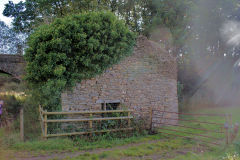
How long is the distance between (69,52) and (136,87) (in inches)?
141

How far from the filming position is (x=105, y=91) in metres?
10.2

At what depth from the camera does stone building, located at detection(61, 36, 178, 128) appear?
9734 mm

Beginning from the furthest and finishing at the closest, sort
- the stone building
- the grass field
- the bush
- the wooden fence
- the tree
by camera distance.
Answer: the tree → the stone building → the bush → the wooden fence → the grass field

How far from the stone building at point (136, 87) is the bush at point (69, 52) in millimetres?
518

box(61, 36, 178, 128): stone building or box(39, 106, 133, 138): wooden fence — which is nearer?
box(39, 106, 133, 138): wooden fence

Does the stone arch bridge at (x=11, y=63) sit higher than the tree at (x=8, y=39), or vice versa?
the tree at (x=8, y=39)

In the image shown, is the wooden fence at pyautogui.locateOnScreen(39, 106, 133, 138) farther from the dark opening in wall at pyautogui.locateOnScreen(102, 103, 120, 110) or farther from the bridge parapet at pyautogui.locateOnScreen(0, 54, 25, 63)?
the bridge parapet at pyautogui.locateOnScreen(0, 54, 25, 63)

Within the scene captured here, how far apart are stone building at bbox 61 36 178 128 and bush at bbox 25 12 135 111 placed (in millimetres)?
518

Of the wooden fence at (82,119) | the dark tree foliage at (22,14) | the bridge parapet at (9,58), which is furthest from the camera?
the dark tree foliage at (22,14)

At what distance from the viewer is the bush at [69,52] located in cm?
894

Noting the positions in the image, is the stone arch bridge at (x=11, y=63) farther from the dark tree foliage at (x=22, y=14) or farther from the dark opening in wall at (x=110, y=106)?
the dark opening in wall at (x=110, y=106)

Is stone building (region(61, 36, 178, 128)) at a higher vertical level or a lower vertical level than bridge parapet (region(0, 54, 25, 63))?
lower

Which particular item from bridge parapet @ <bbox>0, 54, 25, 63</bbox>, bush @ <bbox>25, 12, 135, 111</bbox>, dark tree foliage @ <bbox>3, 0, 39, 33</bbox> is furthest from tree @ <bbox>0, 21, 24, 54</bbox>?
bush @ <bbox>25, 12, 135, 111</bbox>

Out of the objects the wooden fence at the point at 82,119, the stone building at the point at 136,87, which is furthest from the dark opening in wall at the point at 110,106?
the wooden fence at the point at 82,119
